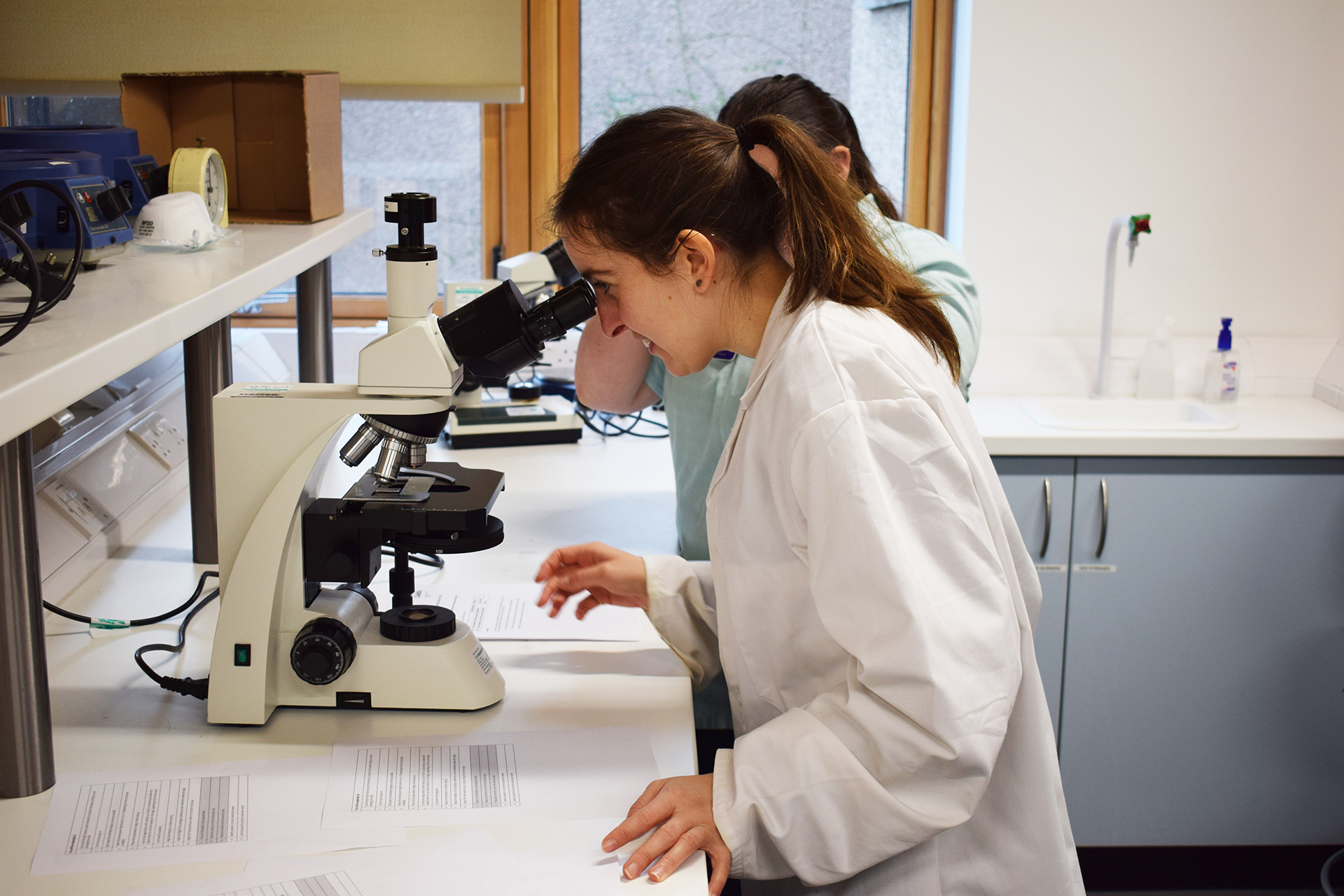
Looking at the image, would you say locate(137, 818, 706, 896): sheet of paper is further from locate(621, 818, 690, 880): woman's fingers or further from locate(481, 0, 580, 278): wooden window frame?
locate(481, 0, 580, 278): wooden window frame

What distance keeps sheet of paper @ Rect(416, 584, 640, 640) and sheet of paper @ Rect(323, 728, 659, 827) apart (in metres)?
0.24

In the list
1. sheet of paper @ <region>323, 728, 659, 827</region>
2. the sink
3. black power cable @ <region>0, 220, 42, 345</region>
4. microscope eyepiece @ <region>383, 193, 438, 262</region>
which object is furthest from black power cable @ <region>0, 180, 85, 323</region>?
the sink

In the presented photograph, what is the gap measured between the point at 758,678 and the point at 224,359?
1.06 meters

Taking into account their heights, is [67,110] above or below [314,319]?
above

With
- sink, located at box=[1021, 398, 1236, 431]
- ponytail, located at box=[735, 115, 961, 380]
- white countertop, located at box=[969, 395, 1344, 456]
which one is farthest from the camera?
sink, located at box=[1021, 398, 1236, 431]

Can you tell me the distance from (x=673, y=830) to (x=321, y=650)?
43 cm

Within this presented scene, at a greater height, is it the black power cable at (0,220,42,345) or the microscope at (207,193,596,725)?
the black power cable at (0,220,42,345)

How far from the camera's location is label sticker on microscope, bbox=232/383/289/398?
3.70 ft

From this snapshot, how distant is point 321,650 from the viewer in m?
1.12

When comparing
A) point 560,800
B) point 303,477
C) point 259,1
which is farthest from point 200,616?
point 259,1

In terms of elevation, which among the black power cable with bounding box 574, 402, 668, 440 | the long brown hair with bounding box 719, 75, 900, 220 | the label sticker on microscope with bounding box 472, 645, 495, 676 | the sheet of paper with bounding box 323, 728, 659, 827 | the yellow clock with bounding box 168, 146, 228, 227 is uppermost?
the long brown hair with bounding box 719, 75, 900, 220

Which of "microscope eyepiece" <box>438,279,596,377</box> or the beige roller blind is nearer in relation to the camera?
"microscope eyepiece" <box>438,279,596,377</box>

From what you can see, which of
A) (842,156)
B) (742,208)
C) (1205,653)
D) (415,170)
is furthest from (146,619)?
(1205,653)

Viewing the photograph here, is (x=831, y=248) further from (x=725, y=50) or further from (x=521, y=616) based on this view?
(x=725, y=50)
